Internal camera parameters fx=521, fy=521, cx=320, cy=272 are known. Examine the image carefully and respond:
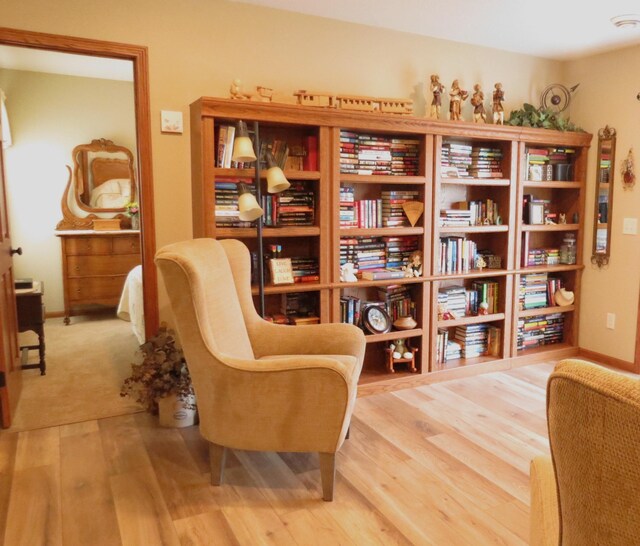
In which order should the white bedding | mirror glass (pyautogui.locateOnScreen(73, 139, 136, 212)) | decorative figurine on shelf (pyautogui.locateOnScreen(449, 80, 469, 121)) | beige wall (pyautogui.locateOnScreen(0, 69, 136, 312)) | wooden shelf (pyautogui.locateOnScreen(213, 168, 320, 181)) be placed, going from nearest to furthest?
wooden shelf (pyautogui.locateOnScreen(213, 168, 320, 181)), decorative figurine on shelf (pyautogui.locateOnScreen(449, 80, 469, 121)), the white bedding, beige wall (pyautogui.locateOnScreen(0, 69, 136, 312)), mirror glass (pyautogui.locateOnScreen(73, 139, 136, 212))

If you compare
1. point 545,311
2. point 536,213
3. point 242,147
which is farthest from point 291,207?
point 545,311

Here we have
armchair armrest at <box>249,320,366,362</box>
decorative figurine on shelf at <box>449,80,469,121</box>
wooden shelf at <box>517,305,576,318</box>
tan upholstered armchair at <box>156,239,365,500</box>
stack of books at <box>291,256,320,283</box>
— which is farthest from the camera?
wooden shelf at <box>517,305,576,318</box>

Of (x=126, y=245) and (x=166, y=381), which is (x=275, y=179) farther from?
(x=126, y=245)

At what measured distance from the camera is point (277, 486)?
2240 millimetres

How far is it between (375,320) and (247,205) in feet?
4.00

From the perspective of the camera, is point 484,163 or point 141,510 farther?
point 484,163

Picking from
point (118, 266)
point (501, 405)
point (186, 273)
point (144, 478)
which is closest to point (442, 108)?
point (501, 405)

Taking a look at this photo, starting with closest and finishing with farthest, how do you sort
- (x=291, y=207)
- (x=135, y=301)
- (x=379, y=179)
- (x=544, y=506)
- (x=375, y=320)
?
(x=544, y=506) < (x=291, y=207) < (x=379, y=179) < (x=375, y=320) < (x=135, y=301)

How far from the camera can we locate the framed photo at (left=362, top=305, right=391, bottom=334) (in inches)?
132

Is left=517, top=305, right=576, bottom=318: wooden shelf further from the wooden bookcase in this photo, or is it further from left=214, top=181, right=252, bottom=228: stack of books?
left=214, top=181, right=252, bottom=228: stack of books

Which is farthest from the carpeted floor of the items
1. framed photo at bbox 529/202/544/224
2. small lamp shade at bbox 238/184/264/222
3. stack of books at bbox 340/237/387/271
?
framed photo at bbox 529/202/544/224

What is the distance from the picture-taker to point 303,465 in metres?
2.42

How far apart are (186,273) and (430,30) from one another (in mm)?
2530

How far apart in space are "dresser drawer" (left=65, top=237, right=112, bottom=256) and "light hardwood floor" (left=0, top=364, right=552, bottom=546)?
2.92 meters
